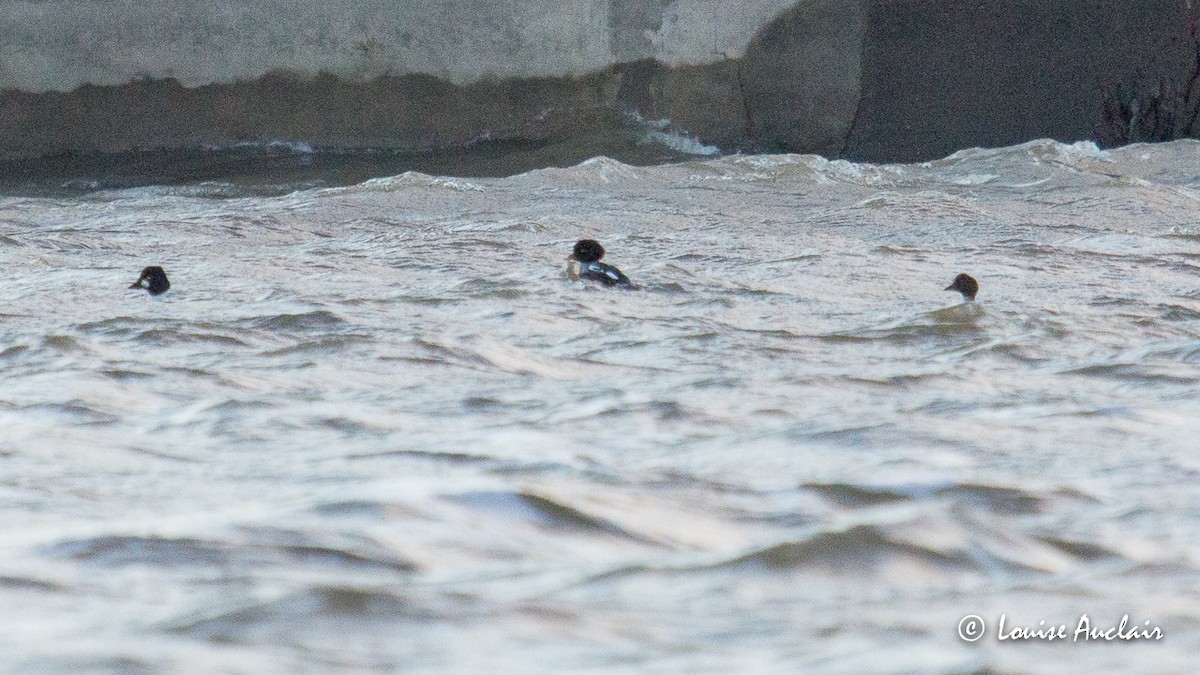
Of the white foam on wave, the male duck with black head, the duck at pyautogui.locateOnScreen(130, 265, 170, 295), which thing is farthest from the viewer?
the white foam on wave

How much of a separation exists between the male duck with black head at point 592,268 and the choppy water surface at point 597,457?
99 millimetres

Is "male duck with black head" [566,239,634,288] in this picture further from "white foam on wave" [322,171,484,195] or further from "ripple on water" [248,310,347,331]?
"white foam on wave" [322,171,484,195]

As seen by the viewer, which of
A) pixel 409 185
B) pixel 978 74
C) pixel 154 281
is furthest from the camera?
pixel 978 74

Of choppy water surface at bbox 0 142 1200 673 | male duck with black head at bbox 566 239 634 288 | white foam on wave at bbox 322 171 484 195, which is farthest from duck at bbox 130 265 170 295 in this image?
white foam on wave at bbox 322 171 484 195

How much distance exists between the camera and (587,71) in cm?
1323

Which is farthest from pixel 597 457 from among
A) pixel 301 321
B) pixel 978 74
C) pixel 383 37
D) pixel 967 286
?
pixel 978 74

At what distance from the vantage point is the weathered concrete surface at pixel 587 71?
1270 centimetres

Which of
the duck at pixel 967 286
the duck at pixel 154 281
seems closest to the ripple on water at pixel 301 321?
the duck at pixel 154 281

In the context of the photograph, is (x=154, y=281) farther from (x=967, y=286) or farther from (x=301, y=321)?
(x=967, y=286)

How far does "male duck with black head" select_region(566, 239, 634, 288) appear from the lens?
625cm

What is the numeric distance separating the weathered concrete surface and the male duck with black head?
6.77m

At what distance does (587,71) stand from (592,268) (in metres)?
7.18

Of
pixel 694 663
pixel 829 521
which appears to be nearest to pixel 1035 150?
pixel 829 521

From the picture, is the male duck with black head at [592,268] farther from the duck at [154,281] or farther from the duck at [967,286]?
the duck at [154,281]
